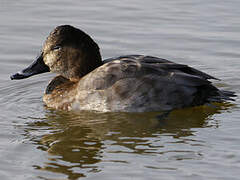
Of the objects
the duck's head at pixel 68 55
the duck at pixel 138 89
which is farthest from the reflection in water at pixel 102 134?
the duck's head at pixel 68 55

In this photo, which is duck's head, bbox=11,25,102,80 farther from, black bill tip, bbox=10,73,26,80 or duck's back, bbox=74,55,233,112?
duck's back, bbox=74,55,233,112

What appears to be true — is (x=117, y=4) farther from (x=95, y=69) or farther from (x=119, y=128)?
(x=119, y=128)

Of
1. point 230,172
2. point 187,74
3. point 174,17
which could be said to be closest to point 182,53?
point 174,17

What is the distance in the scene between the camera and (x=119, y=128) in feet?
23.9

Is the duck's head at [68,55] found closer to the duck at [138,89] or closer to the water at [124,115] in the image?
the duck at [138,89]

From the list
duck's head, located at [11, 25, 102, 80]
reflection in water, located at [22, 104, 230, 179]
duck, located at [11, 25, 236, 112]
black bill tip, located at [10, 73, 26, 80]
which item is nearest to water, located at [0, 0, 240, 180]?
reflection in water, located at [22, 104, 230, 179]

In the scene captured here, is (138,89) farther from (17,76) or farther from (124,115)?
(17,76)

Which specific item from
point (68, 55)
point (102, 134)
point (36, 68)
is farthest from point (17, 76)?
point (102, 134)

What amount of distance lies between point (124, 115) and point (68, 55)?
4.09ft

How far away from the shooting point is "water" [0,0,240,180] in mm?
6035

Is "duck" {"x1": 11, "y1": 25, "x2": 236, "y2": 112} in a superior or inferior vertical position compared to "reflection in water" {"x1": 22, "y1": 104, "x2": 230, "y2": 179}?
superior

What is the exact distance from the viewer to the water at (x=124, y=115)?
6035 millimetres

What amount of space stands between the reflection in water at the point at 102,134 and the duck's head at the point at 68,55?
2.24ft

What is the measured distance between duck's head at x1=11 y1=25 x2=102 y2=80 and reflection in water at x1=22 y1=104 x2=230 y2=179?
26.9 inches
